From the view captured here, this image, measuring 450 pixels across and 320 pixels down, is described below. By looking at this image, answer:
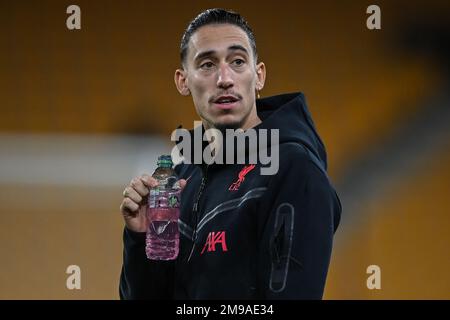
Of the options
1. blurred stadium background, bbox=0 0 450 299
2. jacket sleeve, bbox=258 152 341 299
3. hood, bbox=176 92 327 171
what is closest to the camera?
jacket sleeve, bbox=258 152 341 299

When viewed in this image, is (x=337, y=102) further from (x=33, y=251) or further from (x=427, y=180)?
(x=33, y=251)

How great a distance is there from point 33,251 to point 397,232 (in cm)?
158

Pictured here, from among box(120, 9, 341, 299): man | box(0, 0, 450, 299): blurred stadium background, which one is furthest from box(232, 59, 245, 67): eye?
box(0, 0, 450, 299): blurred stadium background

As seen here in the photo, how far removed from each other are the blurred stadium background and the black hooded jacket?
1518 millimetres

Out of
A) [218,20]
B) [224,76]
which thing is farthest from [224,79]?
[218,20]

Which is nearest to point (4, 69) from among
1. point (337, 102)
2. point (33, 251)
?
point (33, 251)

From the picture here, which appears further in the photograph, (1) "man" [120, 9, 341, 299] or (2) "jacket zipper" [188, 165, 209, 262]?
(2) "jacket zipper" [188, 165, 209, 262]

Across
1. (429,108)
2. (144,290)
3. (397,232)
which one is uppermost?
(429,108)

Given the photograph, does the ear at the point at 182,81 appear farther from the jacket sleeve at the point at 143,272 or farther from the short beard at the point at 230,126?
the jacket sleeve at the point at 143,272

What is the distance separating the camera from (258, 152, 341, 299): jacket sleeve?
3.38 ft

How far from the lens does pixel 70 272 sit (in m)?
2.78

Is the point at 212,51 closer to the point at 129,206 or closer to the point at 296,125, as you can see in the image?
the point at 296,125

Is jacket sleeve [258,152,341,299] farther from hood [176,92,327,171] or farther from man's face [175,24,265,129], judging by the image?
Result: man's face [175,24,265,129]

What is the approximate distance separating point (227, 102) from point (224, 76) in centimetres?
5
